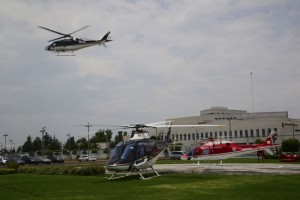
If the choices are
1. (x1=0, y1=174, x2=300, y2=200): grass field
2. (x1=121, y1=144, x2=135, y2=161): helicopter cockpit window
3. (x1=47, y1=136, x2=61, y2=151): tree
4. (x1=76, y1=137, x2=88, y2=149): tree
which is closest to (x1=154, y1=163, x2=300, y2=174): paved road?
(x1=0, y1=174, x2=300, y2=200): grass field

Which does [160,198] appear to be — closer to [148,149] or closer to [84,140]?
[148,149]

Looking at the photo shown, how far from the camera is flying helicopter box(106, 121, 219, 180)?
24.2 m

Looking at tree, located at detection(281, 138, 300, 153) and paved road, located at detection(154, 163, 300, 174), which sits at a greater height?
tree, located at detection(281, 138, 300, 153)

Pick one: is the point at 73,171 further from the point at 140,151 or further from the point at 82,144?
the point at 82,144

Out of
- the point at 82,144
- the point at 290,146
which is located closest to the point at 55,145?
the point at 82,144

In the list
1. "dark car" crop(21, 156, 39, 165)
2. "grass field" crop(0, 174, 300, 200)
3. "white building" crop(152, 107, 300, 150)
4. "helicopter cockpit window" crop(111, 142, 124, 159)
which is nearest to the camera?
"grass field" crop(0, 174, 300, 200)

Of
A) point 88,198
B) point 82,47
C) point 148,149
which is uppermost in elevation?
point 82,47

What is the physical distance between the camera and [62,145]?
15275 centimetres

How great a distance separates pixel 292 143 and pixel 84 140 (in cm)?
8495

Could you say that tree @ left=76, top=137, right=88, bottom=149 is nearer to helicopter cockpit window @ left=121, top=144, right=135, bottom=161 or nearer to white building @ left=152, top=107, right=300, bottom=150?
white building @ left=152, top=107, right=300, bottom=150

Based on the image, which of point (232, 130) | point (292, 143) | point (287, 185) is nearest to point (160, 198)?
point (287, 185)

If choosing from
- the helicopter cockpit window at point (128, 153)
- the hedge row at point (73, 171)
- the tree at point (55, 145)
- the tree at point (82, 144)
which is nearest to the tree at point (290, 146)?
the hedge row at point (73, 171)

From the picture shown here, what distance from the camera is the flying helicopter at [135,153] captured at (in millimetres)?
24250

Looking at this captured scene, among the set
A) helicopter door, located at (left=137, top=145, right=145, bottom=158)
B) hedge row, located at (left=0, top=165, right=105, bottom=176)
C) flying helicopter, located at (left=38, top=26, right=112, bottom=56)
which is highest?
flying helicopter, located at (left=38, top=26, right=112, bottom=56)
